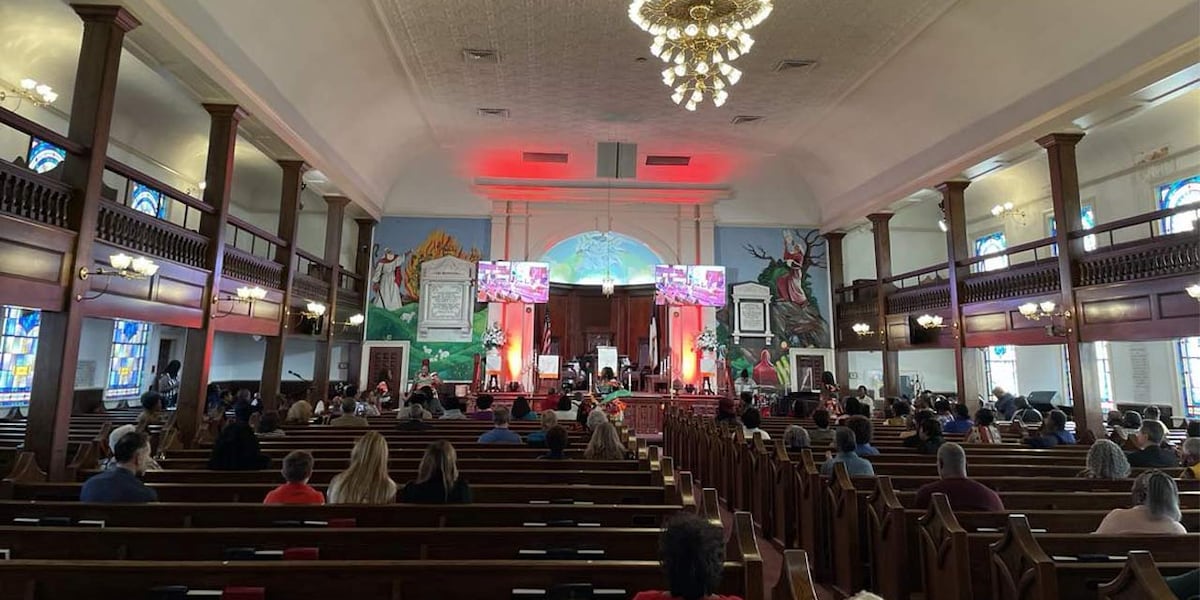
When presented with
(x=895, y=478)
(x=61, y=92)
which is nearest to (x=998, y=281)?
(x=895, y=478)

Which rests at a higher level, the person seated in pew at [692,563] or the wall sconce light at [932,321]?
the wall sconce light at [932,321]

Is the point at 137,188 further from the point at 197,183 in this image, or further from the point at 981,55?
the point at 981,55

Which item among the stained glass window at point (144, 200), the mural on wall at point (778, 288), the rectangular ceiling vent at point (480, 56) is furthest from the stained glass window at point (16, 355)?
the mural on wall at point (778, 288)

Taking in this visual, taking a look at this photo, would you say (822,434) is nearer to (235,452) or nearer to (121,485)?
(235,452)

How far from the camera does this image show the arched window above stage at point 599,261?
1692 centimetres

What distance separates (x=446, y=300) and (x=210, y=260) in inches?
278

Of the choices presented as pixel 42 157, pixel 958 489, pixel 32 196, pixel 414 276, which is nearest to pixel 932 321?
pixel 958 489

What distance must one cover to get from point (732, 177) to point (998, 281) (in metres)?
7.20

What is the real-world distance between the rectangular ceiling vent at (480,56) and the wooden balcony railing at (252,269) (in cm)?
487

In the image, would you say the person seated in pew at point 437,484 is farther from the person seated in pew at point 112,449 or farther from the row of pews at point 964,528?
the row of pews at point 964,528

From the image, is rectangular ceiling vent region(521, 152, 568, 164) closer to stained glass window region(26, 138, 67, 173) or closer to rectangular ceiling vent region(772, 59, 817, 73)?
rectangular ceiling vent region(772, 59, 817, 73)

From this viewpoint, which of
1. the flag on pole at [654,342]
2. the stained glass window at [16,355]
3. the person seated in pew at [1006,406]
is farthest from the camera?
the flag on pole at [654,342]

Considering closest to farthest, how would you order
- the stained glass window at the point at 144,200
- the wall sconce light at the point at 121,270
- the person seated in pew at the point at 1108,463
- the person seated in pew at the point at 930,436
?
the person seated in pew at the point at 1108,463 → the person seated in pew at the point at 930,436 → the wall sconce light at the point at 121,270 → the stained glass window at the point at 144,200

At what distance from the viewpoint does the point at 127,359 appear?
11.9 metres
